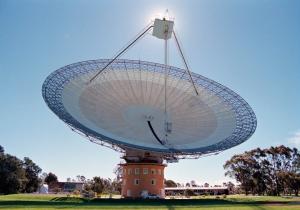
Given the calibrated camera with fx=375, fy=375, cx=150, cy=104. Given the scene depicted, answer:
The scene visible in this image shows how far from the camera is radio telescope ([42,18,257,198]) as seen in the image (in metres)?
47.8

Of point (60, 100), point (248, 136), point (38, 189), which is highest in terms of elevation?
point (60, 100)

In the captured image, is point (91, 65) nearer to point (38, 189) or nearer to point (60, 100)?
point (60, 100)

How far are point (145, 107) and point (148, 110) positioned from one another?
68 centimetres

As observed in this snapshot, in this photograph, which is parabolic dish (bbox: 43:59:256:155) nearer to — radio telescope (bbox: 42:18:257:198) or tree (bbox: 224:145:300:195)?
radio telescope (bbox: 42:18:257:198)

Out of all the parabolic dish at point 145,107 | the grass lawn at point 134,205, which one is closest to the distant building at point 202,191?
the parabolic dish at point 145,107

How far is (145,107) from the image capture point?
55.2m

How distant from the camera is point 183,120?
54.8 metres

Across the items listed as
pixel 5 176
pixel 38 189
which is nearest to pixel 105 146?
pixel 5 176

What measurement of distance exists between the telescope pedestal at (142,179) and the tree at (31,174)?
235 ft

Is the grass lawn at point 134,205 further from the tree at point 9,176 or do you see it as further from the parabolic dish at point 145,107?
the tree at point 9,176

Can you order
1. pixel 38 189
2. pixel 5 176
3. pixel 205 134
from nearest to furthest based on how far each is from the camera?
pixel 205 134 < pixel 5 176 < pixel 38 189

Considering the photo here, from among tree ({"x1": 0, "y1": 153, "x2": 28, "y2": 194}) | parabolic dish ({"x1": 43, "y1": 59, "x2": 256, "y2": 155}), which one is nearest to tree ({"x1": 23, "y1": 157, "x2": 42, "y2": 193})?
tree ({"x1": 0, "y1": 153, "x2": 28, "y2": 194})

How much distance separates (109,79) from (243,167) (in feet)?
214

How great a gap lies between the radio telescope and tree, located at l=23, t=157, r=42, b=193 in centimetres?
7084
